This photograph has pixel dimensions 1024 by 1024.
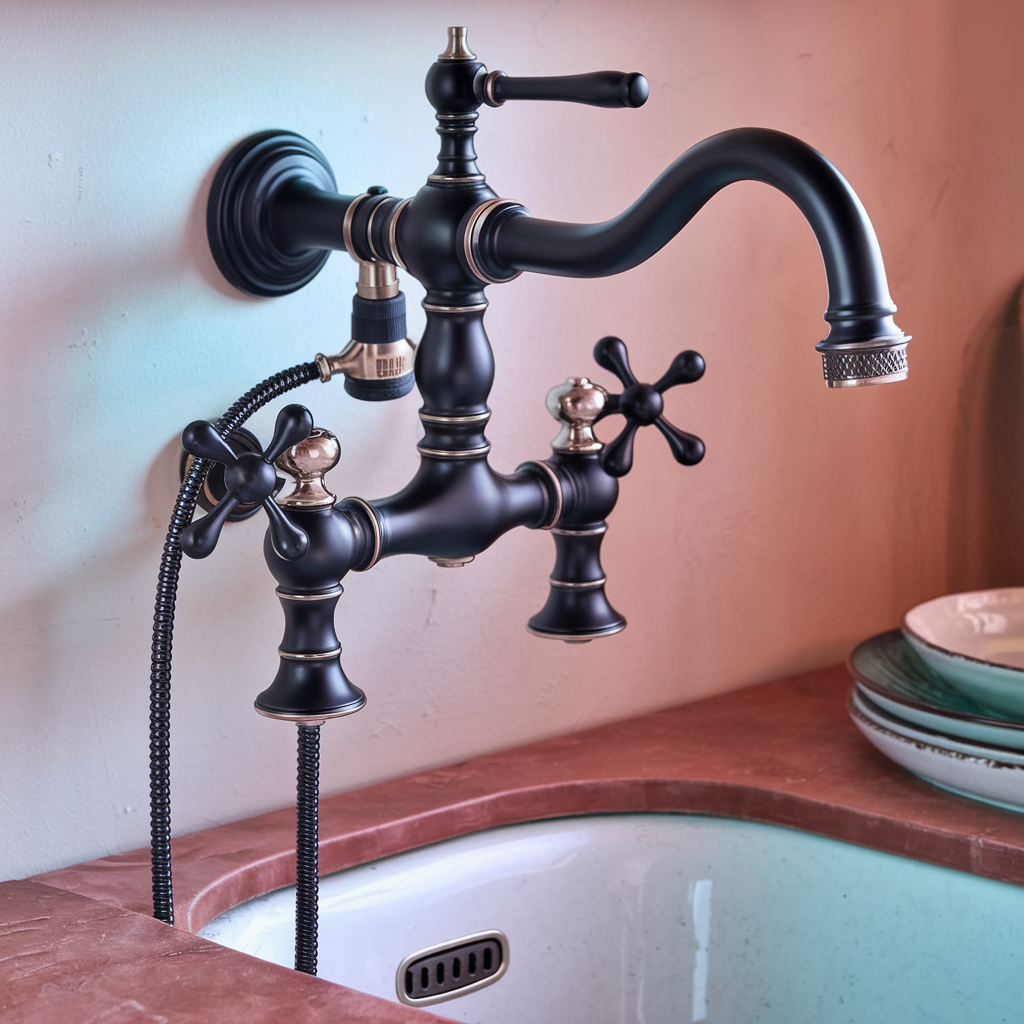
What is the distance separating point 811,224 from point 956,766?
42cm

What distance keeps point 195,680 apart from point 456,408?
0.24m

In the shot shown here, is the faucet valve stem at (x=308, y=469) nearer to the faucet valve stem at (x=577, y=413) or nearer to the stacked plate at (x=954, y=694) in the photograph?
the faucet valve stem at (x=577, y=413)

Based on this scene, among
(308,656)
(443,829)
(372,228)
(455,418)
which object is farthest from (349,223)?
(443,829)

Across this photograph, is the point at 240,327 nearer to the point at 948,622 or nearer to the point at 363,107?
the point at 363,107

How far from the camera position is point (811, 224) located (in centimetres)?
50

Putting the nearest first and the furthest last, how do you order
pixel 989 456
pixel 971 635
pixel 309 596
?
pixel 309 596 → pixel 971 635 → pixel 989 456

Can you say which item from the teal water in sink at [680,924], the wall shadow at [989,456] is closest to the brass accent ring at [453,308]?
the teal water in sink at [680,924]

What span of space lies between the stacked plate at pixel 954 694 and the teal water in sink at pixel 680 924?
7 centimetres

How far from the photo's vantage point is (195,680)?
Result: 2.48 feet

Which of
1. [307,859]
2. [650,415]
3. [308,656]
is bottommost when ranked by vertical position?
[307,859]

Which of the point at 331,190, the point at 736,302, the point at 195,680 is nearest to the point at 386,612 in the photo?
the point at 195,680

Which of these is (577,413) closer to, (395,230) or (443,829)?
(395,230)

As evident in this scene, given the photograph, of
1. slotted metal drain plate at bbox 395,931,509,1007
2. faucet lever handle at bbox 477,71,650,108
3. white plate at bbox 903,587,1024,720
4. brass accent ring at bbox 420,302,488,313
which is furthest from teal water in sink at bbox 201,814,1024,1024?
faucet lever handle at bbox 477,71,650,108

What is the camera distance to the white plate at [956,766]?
0.77 meters
